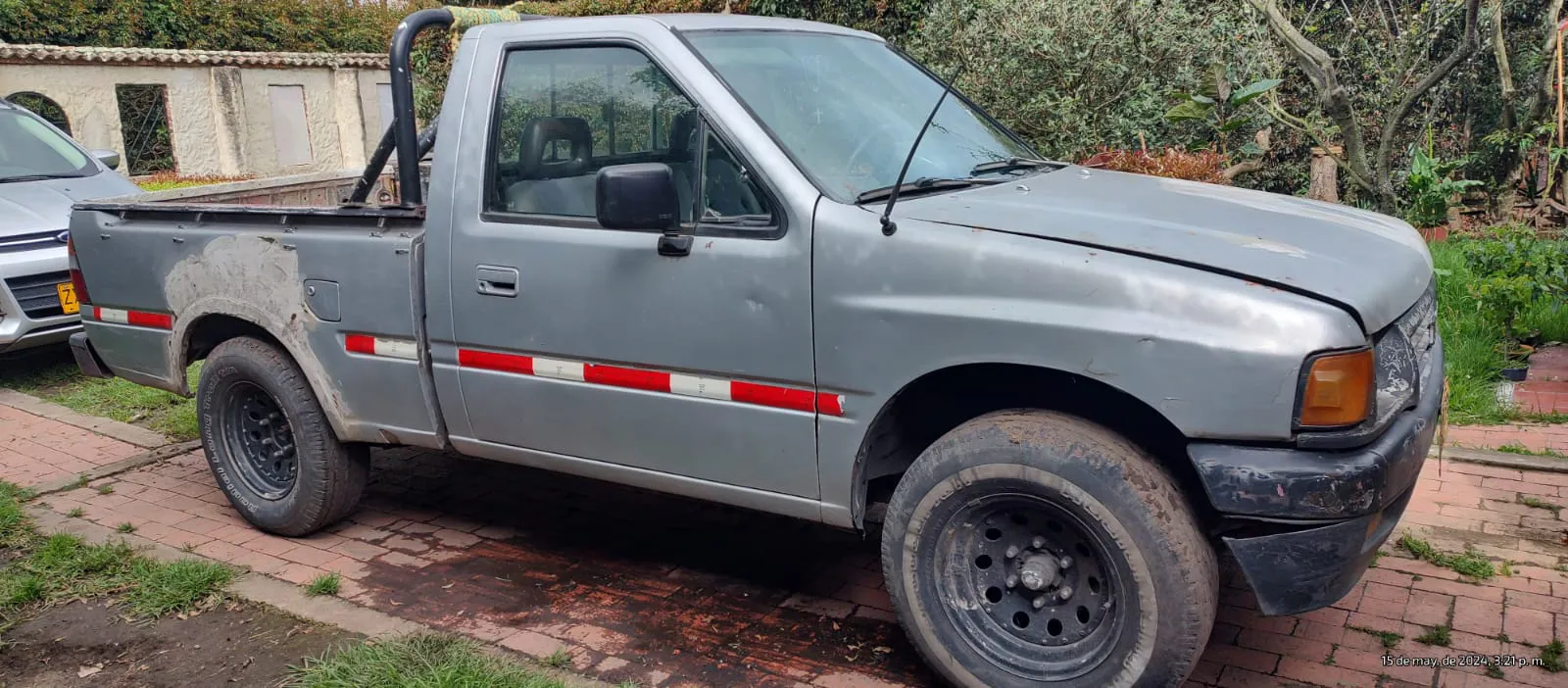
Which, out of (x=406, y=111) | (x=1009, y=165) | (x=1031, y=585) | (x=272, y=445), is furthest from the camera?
(x=272, y=445)

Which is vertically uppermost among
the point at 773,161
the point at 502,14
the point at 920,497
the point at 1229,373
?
the point at 502,14

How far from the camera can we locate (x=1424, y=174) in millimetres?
7629

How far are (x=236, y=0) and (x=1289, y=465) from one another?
2525 cm

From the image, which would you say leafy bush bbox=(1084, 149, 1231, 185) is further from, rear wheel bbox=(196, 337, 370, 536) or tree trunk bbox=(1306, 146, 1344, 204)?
rear wheel bbox=(196, 337, 370, 536)

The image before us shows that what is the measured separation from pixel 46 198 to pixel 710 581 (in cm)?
643

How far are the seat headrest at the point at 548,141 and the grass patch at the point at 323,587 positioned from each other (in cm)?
171

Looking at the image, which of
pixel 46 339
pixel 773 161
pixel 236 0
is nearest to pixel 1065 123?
pixel 773 161

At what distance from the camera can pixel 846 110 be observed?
12.6 ft

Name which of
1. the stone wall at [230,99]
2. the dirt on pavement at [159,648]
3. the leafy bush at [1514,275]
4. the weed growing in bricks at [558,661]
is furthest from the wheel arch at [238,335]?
the stone wall at [230,99]

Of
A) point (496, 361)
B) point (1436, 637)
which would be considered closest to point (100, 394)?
point (496, 361)

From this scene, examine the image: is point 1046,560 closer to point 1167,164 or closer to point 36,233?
point 1167,164

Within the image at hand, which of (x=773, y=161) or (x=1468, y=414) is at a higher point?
(x=773, y=161)

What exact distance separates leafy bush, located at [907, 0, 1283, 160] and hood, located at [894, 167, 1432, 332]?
5.77 m

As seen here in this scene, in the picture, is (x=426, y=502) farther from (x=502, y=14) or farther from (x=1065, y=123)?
(x=1065, y=123)
